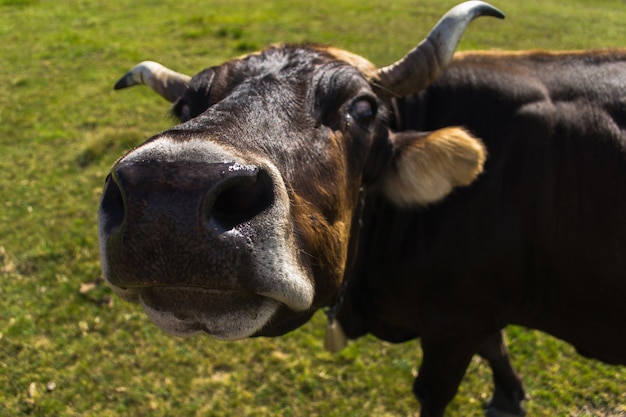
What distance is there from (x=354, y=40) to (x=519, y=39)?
4.49 meters

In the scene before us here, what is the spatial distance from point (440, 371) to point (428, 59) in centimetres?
205

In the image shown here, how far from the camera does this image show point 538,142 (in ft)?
9.47

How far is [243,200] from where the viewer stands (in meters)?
1.59

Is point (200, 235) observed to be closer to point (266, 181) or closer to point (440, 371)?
point (266, 181)

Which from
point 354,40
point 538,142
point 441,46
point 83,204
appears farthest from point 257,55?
point 354,40

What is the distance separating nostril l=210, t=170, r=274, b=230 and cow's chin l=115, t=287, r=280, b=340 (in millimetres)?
273

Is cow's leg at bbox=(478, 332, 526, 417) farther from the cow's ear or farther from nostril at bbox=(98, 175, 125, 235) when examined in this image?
nostril at bbox=(98, 175, 125, 235)

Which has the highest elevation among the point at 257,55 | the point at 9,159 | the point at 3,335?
the point at 257,55

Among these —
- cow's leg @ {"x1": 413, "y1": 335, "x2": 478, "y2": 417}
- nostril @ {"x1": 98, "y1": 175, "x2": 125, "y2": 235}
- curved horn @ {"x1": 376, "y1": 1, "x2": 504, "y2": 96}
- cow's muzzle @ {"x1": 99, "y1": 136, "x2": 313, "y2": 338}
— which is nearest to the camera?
cow's muzzle @ {"x1": 99, "y1": 136, "x2": 313, "y2": 338}

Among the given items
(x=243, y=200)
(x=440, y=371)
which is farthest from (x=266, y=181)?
(x=440, y=371)

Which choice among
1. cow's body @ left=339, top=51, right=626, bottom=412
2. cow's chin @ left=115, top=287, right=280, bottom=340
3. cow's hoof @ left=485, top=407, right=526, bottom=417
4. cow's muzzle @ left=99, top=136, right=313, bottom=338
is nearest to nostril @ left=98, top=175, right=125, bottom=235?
cow's muzzle @ left=99, top=136, right=313, bottom=338

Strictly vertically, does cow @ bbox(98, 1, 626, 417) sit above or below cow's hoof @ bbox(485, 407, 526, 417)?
above

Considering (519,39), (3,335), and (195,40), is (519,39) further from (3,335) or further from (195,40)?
(3,335)

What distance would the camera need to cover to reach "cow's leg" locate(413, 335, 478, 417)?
10.7 ft
